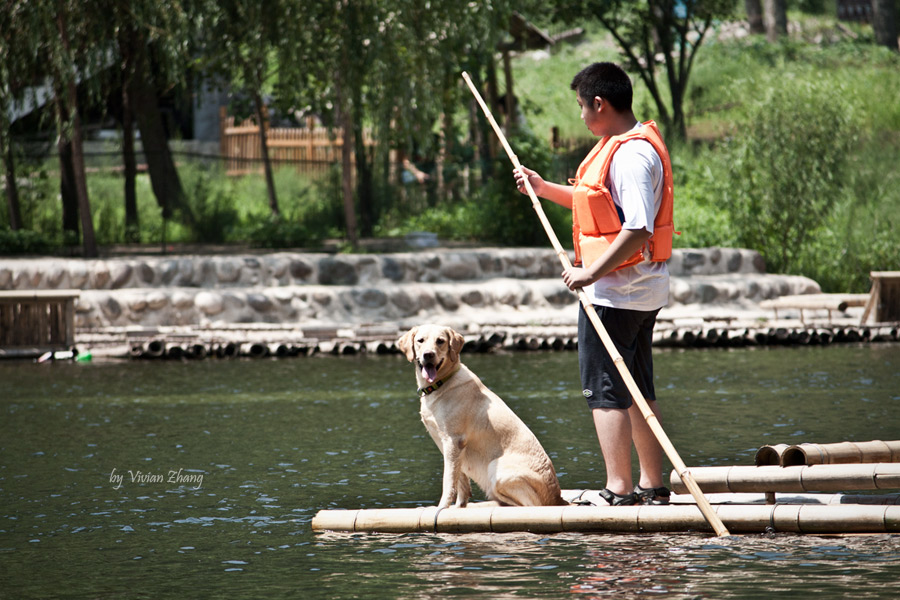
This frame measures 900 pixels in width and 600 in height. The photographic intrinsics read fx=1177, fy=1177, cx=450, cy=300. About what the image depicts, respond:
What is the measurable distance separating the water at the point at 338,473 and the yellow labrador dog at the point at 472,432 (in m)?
0.29

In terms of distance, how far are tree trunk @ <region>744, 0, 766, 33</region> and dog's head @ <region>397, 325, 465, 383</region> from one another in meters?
41.2

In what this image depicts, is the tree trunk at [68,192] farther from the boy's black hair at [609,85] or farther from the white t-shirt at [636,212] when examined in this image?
the white t-shirt at [636,212]

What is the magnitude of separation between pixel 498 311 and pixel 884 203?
7778 millimetres

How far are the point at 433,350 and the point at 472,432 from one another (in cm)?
48

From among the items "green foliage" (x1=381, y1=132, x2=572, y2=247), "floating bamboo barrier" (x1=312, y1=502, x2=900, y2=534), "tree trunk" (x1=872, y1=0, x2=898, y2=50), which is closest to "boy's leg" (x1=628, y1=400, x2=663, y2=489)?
"floating bamboo barrier" (x1=312, y1=502, x2=900, y2=534)

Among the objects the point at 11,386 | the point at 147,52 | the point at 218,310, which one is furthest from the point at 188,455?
the point at 147,52

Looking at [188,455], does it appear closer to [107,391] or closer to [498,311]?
[107,391]

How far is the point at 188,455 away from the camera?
845cm

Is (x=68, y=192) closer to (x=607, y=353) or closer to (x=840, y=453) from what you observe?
(x=607, y=353)

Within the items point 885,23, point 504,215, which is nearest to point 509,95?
point 504,215

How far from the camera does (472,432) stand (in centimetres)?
606

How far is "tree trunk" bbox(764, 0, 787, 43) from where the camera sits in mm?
42219

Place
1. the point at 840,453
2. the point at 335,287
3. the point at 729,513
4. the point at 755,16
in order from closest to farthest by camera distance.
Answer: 1. the point at 729,513
2. the point at 840,453
3. the point at 335,287
4. the point at 755,16

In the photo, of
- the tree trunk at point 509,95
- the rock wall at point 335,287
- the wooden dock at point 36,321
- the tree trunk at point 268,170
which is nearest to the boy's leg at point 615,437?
the wooden dock at point 36,321
